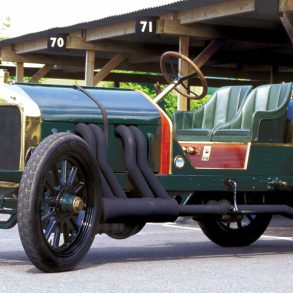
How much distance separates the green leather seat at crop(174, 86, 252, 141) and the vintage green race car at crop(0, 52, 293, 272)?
0.32 metres

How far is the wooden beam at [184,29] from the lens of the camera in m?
17.3

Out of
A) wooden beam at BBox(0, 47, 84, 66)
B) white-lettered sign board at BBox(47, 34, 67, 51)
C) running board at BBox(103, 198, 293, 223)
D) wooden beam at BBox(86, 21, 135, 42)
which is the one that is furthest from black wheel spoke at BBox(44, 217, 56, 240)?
wooden beam at BBox(0, 47, 84, 66)

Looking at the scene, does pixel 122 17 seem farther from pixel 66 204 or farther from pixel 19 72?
pixel 66 204

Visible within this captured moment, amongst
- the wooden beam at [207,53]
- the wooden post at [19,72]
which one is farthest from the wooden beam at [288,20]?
the wooden post at [19,72]

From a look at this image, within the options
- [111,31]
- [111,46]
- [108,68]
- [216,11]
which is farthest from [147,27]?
[111,46]

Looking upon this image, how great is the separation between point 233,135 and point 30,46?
13983 millimetres

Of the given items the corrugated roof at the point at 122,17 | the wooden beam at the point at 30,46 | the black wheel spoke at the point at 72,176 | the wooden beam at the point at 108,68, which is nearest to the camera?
the black wheel spoke at the point at 72,176

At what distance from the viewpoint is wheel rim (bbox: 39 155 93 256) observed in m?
7.19

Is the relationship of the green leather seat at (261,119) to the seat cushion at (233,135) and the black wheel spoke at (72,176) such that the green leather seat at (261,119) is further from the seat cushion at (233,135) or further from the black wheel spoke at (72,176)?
the black wheel spoke at (72,176)

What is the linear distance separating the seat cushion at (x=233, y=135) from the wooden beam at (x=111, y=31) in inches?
369

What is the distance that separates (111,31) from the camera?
19125 millimetres

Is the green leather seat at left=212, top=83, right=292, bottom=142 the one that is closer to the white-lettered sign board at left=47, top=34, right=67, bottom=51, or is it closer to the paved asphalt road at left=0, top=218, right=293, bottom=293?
the paved asphalt road at left=0, top=218, right=293, bottom=293

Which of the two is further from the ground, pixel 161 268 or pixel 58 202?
pixel 58 202

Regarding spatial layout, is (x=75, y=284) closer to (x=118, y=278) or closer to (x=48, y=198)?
(x=118, y=278)
